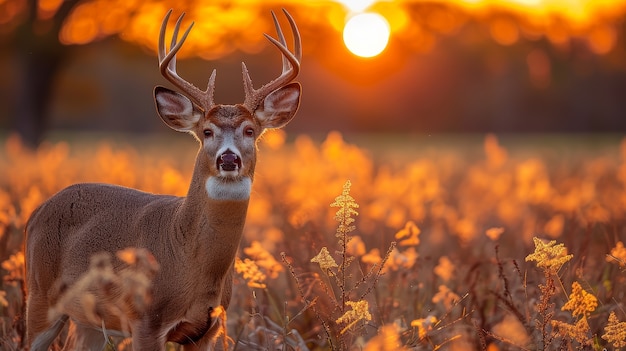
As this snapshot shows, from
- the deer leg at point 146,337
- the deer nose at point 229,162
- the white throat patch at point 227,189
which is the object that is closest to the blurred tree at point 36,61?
the white throat patch at point 227,189

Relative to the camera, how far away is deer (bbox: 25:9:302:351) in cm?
538

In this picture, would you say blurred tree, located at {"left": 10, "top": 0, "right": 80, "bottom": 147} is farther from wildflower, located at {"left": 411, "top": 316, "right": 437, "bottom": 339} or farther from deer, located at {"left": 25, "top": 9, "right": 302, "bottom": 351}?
wildflower, located at {"left": 411, "top": 316, "right": 437, "bottom": 339}

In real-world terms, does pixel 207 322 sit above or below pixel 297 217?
below

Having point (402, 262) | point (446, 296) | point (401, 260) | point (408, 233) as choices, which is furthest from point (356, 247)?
point (408, 233)

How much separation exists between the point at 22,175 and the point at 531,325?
971 centimetres

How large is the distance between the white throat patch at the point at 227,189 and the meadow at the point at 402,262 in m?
0.41

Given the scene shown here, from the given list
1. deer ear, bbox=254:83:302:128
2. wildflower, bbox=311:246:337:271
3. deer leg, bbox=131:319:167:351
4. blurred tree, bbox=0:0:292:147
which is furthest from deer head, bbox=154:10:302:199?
blurred tree, bbox=0:0:292:147

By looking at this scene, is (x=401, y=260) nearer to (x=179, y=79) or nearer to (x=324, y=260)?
(x=179, y=79)

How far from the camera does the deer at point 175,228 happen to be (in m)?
5.38

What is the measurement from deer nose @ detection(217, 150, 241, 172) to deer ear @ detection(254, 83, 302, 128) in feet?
2.65

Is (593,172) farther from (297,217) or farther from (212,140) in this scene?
(212,140)

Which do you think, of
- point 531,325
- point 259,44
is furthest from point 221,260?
point 259,44

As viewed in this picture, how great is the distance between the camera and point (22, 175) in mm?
→ 13609

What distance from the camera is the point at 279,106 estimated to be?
6.24 metres
